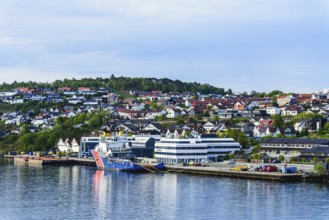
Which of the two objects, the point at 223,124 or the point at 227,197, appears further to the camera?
the point at 223,124

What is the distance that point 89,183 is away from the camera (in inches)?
1369

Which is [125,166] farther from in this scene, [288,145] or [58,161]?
[58,161]

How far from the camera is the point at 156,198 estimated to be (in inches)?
1124

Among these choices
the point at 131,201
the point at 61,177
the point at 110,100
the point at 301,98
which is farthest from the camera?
the point at 110,100

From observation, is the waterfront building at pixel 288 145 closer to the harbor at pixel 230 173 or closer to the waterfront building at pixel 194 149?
the waterfront building at pixel 194 149

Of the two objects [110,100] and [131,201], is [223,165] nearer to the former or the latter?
[131,201]

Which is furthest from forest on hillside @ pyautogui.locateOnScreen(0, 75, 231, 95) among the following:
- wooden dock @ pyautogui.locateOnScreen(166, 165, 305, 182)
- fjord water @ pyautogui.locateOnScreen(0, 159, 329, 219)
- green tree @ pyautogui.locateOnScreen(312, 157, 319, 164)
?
fjord water @ pyautogui.locateOnScreen(0, 159, 329, 219)

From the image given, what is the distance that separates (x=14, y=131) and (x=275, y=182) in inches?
1598

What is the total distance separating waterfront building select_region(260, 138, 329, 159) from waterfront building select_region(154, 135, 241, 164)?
2.47m

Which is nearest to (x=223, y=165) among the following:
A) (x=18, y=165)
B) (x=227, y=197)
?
(x=227, y=197)

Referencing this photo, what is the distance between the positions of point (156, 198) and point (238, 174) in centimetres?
902

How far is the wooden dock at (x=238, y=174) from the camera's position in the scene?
113 ft

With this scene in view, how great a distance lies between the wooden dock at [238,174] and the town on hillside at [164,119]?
3.87 metres

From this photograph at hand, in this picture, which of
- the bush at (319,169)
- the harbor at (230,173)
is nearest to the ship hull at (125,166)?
the harbor at (230,173)
